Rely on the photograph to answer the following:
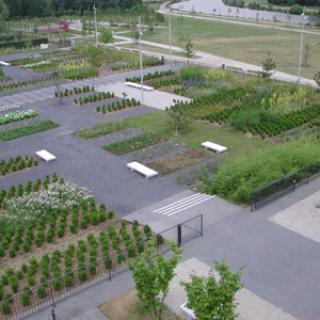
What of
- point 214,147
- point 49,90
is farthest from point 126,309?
point 49,90

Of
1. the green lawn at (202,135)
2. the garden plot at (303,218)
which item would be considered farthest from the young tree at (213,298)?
the green lawn at (202,135)

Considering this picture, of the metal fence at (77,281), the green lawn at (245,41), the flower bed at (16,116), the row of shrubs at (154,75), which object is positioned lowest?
the metal fence at (77,281)

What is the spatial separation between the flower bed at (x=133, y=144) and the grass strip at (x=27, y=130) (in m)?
5.67

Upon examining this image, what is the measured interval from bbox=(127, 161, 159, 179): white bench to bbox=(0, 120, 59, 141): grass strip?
28.5ft

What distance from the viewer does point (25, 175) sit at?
77.9ft

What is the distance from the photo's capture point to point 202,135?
1103 inches

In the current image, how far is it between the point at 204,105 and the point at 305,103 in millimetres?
6948

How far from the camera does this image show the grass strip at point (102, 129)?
28516mm

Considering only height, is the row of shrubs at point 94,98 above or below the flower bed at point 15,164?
above

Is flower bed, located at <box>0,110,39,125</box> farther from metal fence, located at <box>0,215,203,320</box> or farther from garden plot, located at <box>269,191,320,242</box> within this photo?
garden plot, located at <box>269,191,320,242</box>

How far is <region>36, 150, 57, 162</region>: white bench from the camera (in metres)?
25.2

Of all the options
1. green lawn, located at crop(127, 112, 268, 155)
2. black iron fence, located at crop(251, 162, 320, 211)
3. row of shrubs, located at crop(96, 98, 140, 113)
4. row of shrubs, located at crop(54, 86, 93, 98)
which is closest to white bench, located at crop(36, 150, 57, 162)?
green lawn, located at crop(127, 112, 268, 155)

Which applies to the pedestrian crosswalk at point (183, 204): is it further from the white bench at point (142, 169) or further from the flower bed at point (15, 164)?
the flower bed at point (15, 164)

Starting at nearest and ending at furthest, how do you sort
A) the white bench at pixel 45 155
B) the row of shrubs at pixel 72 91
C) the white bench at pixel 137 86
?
the white bench at pixel 45 155 < the row of shrubs at pixel 72 91 < the white bench at pixel 137 86
